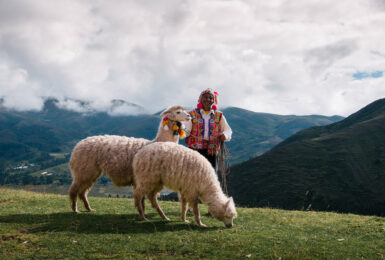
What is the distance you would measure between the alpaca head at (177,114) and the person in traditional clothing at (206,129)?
32 cm

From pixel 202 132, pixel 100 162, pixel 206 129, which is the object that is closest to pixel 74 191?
pixel 100 162

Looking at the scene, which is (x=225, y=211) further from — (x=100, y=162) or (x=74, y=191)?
(x=74, y=191)

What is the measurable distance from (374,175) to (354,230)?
138519 mm

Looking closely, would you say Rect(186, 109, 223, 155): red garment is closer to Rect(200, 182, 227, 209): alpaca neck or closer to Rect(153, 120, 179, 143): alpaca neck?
Rect(153, 120, 179, 143): alpaca neck

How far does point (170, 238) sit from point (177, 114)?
3976 mm

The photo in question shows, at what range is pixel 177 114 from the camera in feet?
32.7

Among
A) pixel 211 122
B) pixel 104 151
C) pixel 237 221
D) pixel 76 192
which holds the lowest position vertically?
pixel 237 221

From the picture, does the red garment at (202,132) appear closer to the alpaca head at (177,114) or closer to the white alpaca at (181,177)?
the alpaca head at (177,114)

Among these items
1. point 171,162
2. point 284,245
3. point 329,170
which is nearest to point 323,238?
point 284,245

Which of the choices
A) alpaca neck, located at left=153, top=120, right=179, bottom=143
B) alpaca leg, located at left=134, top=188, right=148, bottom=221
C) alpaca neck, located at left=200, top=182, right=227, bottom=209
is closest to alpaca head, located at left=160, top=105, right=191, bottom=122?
alpaca neck, located at left=153, top=120, right=179, bottom=143

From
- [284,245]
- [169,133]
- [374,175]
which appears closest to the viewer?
[284,245]

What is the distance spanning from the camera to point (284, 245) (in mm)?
7031

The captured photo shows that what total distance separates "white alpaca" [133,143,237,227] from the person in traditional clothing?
57.1 inches

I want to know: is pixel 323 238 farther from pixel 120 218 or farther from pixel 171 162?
pixel 120 218
